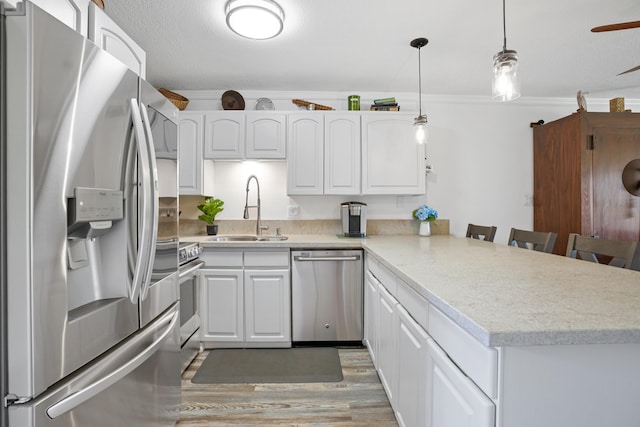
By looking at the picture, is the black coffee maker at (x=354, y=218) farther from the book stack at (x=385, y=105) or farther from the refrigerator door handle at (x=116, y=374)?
the refrigerator door handle at (x=116, y=374)

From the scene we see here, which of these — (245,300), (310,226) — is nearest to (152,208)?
(245,300)

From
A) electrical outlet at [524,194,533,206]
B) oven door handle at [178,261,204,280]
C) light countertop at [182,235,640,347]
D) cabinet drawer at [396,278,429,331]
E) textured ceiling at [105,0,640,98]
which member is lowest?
oven door handle at [178,261,204,280]

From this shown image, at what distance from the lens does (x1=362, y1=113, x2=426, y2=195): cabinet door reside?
2920 millimetres

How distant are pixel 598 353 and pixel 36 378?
4.45ft

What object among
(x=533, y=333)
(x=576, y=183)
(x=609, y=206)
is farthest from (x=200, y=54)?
(x=609, y=206)

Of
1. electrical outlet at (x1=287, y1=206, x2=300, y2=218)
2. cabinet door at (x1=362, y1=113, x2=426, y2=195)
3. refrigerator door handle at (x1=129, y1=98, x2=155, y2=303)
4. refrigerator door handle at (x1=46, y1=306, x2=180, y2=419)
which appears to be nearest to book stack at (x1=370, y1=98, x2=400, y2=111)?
cabinet door at (x1=362, y1=113, x2=426, y2=195)

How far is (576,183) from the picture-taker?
2.84 metres

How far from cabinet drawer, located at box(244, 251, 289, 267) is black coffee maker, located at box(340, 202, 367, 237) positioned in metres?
0.69

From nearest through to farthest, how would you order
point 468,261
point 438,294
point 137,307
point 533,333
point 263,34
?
point 533,333 < point 438,294 < point 137,307 < point 468,261 < point 263,34

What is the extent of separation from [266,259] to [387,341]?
121 centimetres

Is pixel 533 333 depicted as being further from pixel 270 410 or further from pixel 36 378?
pixel 270 410

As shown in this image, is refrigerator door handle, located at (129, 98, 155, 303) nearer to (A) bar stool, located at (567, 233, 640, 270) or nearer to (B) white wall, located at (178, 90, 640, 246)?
(A) bar stool, located at (567, 233, 640, 270)

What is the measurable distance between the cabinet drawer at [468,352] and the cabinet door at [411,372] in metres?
0.14

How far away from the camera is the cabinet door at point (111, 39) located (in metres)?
1.17
